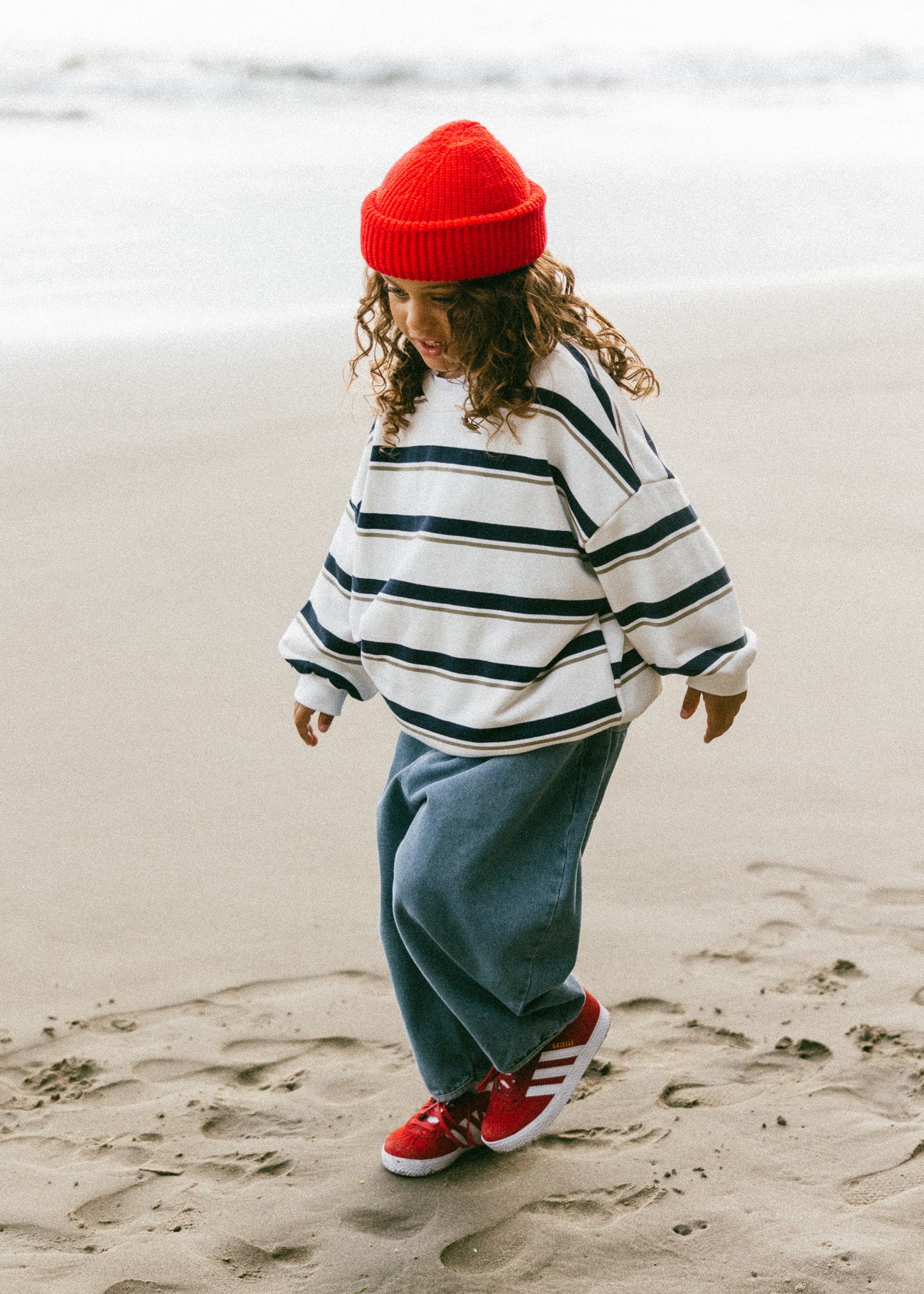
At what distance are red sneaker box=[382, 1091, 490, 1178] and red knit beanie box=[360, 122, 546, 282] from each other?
126cm

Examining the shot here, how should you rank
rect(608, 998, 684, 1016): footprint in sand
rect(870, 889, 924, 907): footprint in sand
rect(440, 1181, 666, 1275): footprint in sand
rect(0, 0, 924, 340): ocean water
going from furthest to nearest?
rect(0, 0, 924, 340): ocean water, rect(870, 889, 924, 907): footprint in sand, rect(608, 998, 684, 1016): footprint in sand, rect(440, 1181, 666, 1275): footprint in sand

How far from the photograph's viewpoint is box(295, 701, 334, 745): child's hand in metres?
2.24

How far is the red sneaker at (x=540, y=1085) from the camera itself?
2131 millimetres

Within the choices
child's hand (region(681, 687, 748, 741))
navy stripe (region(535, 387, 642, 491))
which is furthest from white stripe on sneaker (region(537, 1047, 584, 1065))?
navy stripe (region(535, 387, 642, 491))

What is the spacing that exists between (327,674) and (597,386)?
625 millimetres

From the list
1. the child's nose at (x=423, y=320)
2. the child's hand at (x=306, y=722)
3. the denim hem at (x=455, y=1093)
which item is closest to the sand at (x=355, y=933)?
the denim hem at (x=455, y=1093)

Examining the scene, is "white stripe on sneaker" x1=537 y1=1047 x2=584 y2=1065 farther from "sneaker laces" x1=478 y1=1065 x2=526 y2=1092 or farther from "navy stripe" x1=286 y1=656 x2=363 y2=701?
"navy stripe" x1=286 y1=656 x2=363 y2=701

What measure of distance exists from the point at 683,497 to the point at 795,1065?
104cm

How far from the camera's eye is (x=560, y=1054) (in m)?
2.18

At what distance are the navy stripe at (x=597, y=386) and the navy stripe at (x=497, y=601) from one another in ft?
0.78

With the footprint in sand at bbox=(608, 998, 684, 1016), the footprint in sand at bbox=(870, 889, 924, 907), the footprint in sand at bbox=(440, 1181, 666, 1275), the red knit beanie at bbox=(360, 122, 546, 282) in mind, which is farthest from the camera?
the footprint in sand at bbox=(870, 889, 924, 907)

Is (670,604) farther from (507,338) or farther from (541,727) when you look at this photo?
(507,338)

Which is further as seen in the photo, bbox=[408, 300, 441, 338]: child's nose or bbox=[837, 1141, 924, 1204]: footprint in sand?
bbox=[837, 1141, 924, 1204]: footprint in sand

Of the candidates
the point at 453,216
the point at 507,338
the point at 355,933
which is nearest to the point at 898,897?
the point at 355,933
